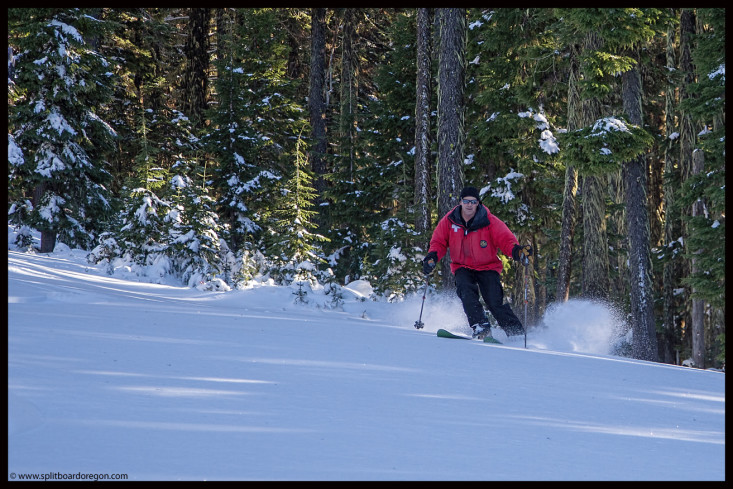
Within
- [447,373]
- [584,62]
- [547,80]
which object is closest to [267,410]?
[447,373]

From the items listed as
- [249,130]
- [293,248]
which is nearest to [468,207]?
[293,248]

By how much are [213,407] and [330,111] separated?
2988 centimetres

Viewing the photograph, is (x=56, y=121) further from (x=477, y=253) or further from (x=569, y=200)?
(x=477, y=253)

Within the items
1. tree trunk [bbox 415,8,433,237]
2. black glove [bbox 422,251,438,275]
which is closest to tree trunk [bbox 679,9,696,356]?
tree trunk [bbox 415,8,433,237]

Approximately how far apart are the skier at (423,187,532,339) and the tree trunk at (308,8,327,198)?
1877cm

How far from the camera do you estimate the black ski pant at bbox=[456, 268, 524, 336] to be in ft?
30.1

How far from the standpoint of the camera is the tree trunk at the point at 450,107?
15.5 metres

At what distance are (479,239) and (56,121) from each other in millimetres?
15135

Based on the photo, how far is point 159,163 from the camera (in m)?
28.5

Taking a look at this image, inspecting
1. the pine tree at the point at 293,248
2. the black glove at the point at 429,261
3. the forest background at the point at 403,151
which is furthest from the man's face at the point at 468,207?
the pine tree at the point at 293,248

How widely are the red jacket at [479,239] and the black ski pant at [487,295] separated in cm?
13

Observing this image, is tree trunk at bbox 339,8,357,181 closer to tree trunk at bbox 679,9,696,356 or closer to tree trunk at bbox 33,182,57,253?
tree trunk at bbox 33,182,57,253

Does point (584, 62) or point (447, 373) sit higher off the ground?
point (584, 62)
